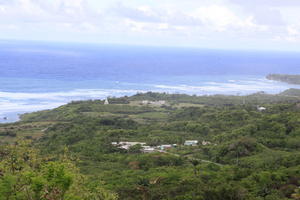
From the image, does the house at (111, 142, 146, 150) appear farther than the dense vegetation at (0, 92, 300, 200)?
Yes

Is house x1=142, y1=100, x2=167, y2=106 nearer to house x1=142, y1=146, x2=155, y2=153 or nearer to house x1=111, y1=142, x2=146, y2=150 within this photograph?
house x1=111, y1=142, x2=146, y2=150

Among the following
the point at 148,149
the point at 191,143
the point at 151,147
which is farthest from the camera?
the point at 191,143

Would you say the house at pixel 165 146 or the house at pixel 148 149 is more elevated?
the house at pixel 165 146

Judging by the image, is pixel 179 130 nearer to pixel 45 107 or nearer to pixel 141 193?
pixel 141 193

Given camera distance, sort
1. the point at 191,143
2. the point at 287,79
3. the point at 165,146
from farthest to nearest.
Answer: the point at 287,79
the point at 191,143
the point at 165,146

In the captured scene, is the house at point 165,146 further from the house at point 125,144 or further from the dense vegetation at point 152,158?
the house at point 125,144

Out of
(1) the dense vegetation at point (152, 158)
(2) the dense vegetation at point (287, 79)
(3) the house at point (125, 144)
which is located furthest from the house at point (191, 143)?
(2) the dense vegetation at point (287, 79)

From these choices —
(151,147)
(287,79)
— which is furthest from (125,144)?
(287,79)

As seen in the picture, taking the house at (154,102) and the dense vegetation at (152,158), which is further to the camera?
the house at (154,102)

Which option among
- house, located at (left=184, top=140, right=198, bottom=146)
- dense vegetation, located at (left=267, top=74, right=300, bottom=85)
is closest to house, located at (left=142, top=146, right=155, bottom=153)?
house, located at (left=184, top=140, right=198, bottom=146)

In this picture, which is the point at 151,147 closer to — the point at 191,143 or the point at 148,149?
the point at 148,149
